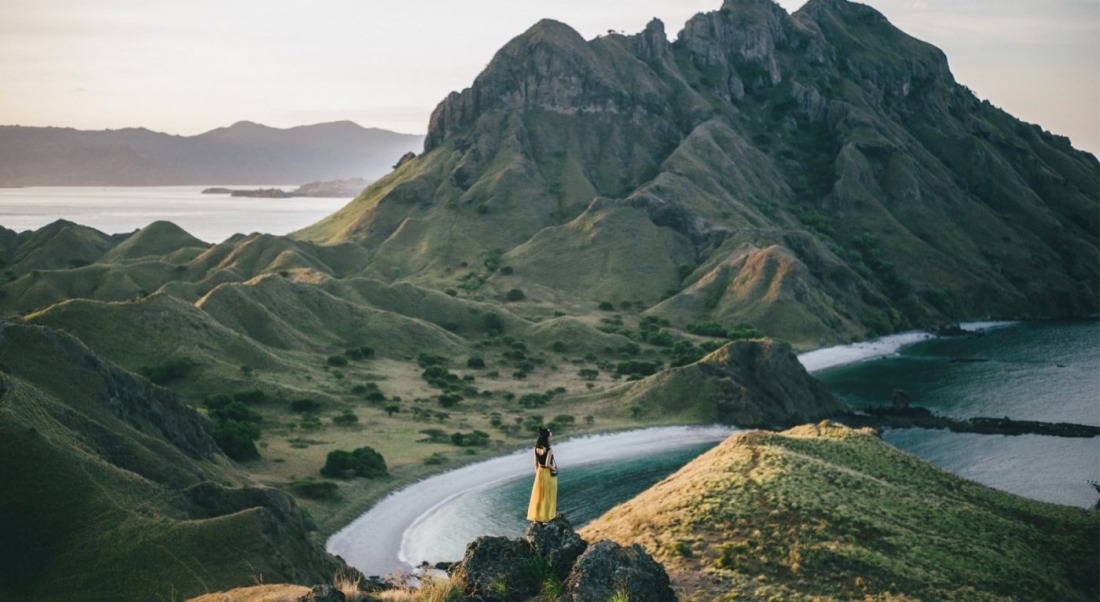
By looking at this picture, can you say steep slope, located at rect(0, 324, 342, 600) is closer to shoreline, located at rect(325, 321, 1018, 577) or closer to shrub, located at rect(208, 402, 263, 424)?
shoreline, located at rect(325, 321, 1018, 577)

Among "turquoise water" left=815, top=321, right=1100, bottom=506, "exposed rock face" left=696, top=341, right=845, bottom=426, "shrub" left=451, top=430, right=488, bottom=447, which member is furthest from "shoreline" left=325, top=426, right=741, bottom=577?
"turquoise water" left=815, top=321, right=1100, bottom=506

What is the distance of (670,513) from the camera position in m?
54.9

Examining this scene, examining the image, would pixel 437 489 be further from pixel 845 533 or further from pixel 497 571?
pixel 497 571

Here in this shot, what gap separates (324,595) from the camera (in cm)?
3088

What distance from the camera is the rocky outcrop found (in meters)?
34.0

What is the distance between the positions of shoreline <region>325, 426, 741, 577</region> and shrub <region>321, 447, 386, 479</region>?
13.5ft

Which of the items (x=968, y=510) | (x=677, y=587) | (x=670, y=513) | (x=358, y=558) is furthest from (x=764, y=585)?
(x=358, y=558)

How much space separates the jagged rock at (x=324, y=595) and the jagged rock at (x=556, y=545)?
8674mm

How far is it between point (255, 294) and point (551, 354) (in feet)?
183

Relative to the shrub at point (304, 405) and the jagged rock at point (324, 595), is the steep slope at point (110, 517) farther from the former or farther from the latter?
the shrub at point (304, 405)

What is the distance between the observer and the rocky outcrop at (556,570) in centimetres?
3400

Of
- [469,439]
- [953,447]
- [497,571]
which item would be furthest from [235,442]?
[953,447]

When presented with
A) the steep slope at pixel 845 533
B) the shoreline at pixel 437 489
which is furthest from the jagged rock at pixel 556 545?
the shoreline at pixel 437 489

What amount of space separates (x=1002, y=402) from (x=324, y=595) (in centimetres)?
14330
